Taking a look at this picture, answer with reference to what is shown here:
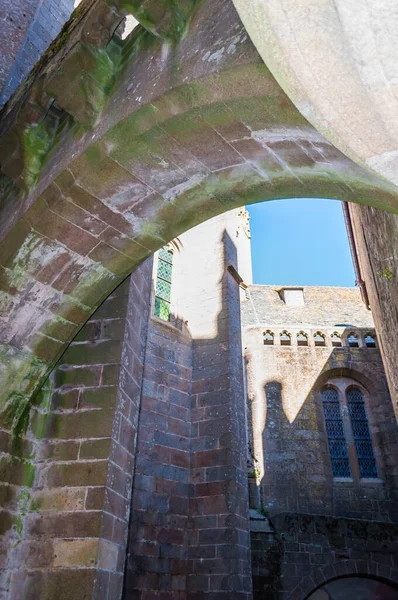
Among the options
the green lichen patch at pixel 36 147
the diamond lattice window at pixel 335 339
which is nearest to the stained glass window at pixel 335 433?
the diamond lattice window at pixel 335 339

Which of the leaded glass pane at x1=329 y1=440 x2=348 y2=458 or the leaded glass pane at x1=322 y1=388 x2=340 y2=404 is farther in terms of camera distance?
the leaded glass pane at x1=322 y1=388 x2=340 y2=404

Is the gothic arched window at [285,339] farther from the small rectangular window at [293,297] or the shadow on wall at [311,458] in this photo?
the small rectangular window at [293,297]

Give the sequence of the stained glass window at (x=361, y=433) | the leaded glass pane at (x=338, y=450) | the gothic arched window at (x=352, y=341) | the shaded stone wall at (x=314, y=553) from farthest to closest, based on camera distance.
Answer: the gothic arched window at (x=352, y=341) → the leaded glass pane at (x=338, y=450) → the stained glass window at (x=361, y=433) → the shaded stone wall at (x=314, y=553)

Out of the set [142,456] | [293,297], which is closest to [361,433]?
[293,297]

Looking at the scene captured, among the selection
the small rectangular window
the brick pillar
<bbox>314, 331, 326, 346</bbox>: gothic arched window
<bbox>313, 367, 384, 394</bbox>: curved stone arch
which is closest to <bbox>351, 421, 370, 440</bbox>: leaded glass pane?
<bbox>313, 367, 384, 394</bbox>: curved stone arch

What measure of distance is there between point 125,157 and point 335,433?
1385 centimetres

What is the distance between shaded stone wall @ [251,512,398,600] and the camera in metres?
10.7

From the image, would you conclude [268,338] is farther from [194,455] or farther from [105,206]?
[105,206]

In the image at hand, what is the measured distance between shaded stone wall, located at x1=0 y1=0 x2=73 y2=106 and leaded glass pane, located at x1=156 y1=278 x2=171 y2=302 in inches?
182

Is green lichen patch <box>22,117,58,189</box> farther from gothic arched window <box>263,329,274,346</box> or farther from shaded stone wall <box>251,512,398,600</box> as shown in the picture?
gothic arched window <box>263,329,274,346</box>

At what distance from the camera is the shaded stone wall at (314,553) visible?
35.1 feet

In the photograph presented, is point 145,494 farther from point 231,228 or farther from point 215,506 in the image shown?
point 231,228

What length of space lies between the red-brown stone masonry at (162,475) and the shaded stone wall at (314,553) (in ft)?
14.5

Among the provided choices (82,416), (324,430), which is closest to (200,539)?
(82,416)
